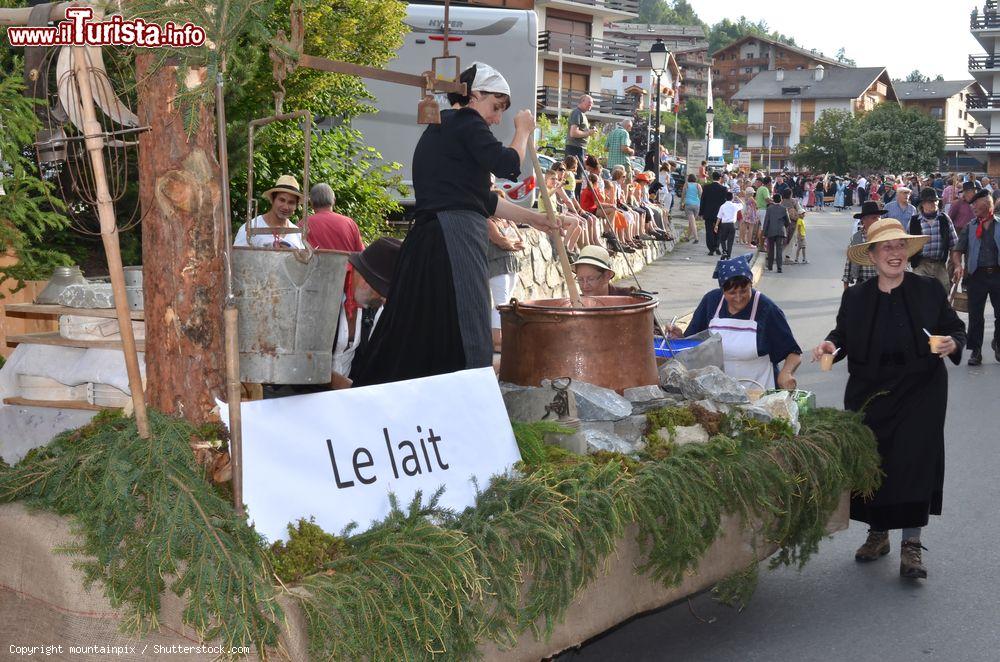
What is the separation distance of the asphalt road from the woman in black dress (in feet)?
4.68

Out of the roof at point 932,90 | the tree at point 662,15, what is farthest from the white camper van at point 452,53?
the tree at point 662,15

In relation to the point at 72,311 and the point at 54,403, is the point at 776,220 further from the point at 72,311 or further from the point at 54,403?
the point at 54,403

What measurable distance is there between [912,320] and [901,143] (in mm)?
81652

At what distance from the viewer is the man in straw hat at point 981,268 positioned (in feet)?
42.4

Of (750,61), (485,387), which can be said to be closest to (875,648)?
(485,387)

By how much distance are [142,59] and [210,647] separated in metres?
1.85

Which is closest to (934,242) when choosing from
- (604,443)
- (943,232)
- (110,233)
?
(943,232)

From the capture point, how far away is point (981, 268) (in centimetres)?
1303

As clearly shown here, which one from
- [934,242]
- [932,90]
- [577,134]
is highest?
[932,90]

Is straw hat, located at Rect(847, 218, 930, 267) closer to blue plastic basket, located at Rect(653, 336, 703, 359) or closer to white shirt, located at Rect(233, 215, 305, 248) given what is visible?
blue plastic basket, located at Rect(653, 336, 703, 359)

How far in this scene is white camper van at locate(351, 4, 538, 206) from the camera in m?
13.9

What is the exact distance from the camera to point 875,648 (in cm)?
486

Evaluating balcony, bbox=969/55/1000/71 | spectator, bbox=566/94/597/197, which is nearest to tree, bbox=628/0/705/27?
balcony, bbox=969/55/1000/71

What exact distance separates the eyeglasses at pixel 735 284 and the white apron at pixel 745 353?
0.30ft
